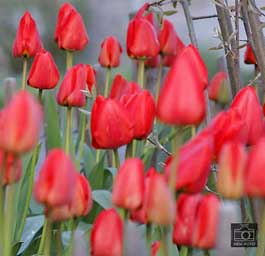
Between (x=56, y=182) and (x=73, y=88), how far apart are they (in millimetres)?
585

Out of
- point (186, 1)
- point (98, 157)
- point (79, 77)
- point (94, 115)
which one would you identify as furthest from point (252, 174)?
point (98, 157)

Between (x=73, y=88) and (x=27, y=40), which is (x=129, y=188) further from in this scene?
(x=27, y=40)

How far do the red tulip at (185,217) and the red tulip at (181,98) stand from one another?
0.09 metres

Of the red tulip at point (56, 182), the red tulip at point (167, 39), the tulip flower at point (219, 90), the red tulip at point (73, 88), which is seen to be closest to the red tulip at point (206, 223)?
the red tulip at point (56, 182)

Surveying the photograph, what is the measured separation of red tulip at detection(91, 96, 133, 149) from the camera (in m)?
0.86

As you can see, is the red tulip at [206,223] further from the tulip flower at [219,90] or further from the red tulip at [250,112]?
the tulip flower at [219,90]

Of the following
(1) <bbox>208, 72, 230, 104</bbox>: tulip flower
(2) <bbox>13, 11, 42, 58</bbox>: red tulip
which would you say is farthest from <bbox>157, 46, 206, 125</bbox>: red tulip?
(1) <bbox>208, 72, 230, 104</bbox>: tulip flower

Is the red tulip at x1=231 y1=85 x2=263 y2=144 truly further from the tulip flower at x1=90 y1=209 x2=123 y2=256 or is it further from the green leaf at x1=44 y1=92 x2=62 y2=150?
the green leaf at x1=44 y1=92 x2=62 y2=150

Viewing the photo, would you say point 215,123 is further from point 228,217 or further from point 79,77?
point 79,77

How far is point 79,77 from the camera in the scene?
1.20 metres

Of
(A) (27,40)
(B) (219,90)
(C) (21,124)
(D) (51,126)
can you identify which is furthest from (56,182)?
(D) (51,126)

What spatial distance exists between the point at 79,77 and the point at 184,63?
559 mm

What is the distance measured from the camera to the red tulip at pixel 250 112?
2.69 ft

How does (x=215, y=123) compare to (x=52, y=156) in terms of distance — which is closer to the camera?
(x=52, y=156)
